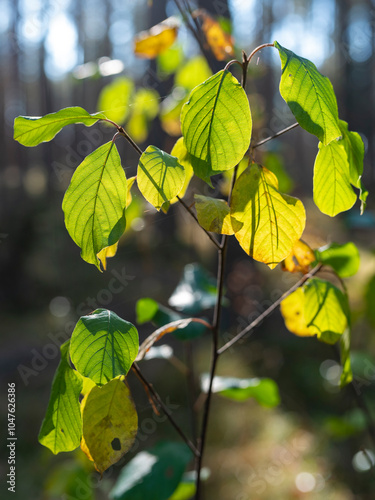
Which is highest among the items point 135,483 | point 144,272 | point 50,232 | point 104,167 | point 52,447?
point 104,167

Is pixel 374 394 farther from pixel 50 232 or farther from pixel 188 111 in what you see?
pixel 50 232

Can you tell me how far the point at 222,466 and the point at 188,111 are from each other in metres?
3.24

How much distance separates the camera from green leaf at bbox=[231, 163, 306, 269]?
0.61 m

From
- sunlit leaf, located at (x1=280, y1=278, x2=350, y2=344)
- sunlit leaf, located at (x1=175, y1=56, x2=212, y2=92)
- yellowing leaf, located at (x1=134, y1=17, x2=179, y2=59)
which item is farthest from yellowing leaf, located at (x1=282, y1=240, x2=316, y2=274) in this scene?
sunlit leaf, located at (x1=175, y1=56, x2=212, y2=92)

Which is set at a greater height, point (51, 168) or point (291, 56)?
point (291, 56)

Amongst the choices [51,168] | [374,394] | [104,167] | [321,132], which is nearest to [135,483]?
[104,167]

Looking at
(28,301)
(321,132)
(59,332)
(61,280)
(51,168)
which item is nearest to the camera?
(321,132)

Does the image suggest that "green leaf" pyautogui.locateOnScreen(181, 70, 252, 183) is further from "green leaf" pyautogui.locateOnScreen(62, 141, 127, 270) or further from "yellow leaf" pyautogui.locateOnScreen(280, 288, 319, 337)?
"yellow leaf" pyautogui.locateOnScreen(280, 288, 319, 337)

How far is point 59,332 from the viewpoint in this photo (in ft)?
21.1

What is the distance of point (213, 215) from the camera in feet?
1.91

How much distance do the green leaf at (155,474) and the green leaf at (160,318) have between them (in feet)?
1.03

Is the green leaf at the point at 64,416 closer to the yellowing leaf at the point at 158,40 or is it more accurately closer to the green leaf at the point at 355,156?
the green leaf at the point at 355,156

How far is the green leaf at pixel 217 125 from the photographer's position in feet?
1.79

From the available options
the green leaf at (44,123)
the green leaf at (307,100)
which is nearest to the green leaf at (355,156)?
the green leaf at (307,100)
